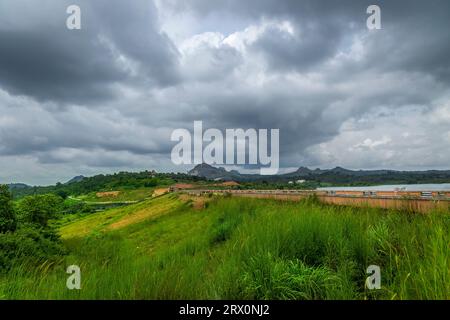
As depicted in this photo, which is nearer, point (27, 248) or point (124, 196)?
point (27, 248)

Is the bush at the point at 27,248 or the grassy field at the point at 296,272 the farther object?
the bush at the point at 27,248

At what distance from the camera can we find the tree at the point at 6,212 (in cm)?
1783

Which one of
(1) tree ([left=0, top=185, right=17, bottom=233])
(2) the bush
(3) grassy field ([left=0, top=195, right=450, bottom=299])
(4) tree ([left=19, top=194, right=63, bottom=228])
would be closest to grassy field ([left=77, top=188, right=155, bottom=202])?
(4) tree ([left=19, top=194, right=63, bottom=228])

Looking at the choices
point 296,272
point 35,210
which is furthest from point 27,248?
point 296,272

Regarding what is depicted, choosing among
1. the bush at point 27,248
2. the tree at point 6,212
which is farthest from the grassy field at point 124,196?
the bush at point 27,248

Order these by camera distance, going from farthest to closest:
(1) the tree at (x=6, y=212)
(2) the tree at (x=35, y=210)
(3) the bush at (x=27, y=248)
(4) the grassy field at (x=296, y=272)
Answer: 1. (2) the tree at (x=35, y=210)
2. (1) the tree at (x=6, y=212)
3. (3) the bush at (x=27, y=248)
4. (4) the grassy field at (x=296, y=272)

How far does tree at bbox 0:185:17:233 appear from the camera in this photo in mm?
17828

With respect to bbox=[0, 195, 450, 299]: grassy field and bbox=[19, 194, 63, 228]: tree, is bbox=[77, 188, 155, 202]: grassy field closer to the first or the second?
bbox=[19, 194, 63, 228]: tree

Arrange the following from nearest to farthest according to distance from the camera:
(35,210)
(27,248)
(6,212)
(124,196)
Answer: (27,248) → (6,212) → (35,210) → (124,196)

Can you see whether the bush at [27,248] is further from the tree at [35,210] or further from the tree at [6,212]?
the tree at [35,210]

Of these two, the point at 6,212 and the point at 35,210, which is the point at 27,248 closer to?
the point at 6,212

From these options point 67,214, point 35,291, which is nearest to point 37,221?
point 35,291

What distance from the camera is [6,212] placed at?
738 inches
